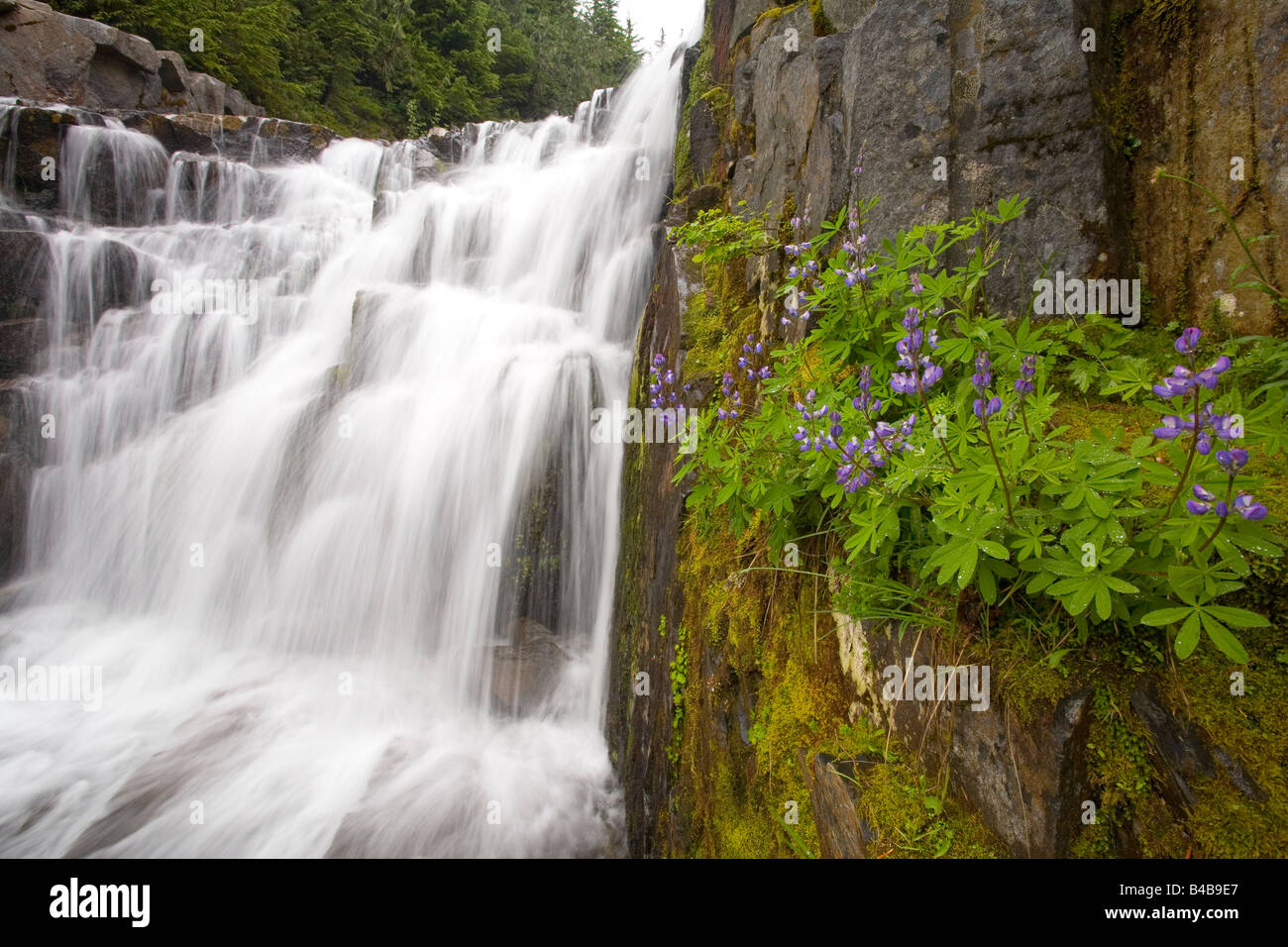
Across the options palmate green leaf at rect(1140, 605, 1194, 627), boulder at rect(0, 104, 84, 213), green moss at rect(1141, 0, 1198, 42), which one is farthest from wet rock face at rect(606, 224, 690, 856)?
boulder at rect(0, 104, 84, 213)

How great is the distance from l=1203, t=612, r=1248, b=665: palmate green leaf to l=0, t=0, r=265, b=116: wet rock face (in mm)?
20989

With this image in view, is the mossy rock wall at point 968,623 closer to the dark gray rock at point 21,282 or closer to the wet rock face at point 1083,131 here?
the wet rock face at point 1083,131

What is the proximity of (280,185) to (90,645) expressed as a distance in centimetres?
1084

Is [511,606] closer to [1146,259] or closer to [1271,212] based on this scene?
[1146,259]

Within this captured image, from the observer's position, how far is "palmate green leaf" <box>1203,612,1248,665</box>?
127cm

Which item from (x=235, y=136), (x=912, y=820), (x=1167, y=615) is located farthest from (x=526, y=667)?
(x=235, y=136)

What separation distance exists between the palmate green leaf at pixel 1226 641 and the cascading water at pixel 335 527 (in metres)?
4.00

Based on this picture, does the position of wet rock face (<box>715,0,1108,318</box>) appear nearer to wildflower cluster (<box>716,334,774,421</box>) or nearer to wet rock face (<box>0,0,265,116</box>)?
wildflower cluster (<box>716,334,774,421</box>)

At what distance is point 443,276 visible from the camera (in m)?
10.5

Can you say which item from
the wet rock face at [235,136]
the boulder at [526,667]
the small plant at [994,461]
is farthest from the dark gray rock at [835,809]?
the wet rock face at [235,136]

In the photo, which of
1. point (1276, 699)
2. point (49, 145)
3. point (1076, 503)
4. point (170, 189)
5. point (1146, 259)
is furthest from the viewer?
point (170, 189)

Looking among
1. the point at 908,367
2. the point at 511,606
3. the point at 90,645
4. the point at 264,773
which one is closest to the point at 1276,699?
the point at 908,367

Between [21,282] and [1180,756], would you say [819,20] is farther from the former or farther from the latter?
[21,282]

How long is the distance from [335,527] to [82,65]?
15916 mm
